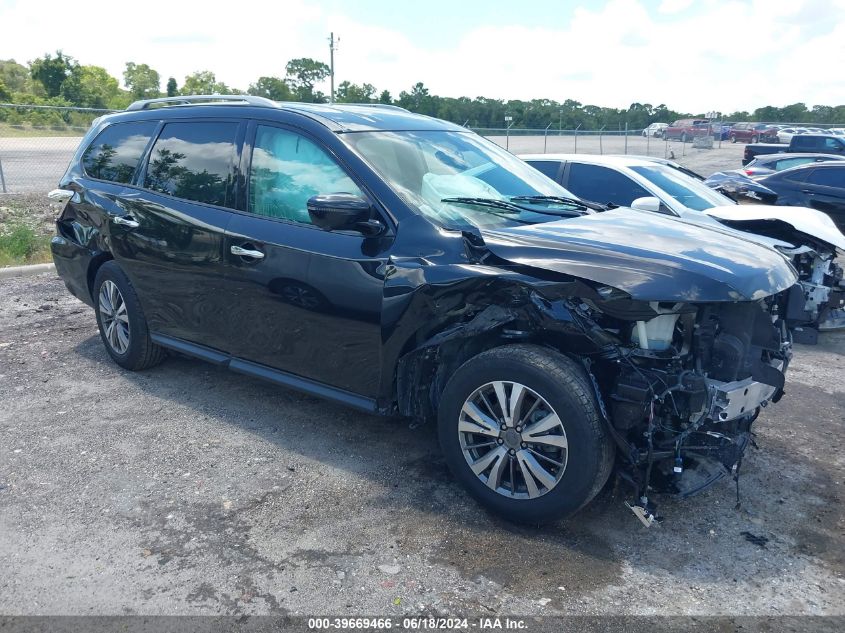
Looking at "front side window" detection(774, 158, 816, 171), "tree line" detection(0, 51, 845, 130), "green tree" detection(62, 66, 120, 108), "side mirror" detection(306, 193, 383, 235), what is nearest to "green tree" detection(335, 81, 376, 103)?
"tree line" detection(0, 51, 845, 130)

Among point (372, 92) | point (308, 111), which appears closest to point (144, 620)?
point (308, 111)

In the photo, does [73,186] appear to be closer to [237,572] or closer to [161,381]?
[161,381]

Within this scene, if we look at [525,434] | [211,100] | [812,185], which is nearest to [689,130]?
[812,185]

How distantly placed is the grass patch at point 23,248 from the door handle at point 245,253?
6340mm

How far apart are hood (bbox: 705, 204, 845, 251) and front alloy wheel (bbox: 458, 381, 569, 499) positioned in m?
4.30

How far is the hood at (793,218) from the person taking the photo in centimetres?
644

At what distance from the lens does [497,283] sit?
3492 millimetres

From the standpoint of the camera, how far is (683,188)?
26.7 ft

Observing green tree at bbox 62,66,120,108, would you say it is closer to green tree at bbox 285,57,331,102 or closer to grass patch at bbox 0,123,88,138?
green tree at bbox 285,57,331,102

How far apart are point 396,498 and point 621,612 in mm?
1330

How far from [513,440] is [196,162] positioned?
2.93 m

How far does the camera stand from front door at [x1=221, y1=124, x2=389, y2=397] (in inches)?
155

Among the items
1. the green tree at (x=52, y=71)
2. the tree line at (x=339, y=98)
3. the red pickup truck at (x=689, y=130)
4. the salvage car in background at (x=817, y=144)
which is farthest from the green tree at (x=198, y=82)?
the salvage car in background at (x=817, y=144)

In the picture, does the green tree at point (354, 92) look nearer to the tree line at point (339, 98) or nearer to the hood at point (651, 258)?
the tree line at point (339, 98)
